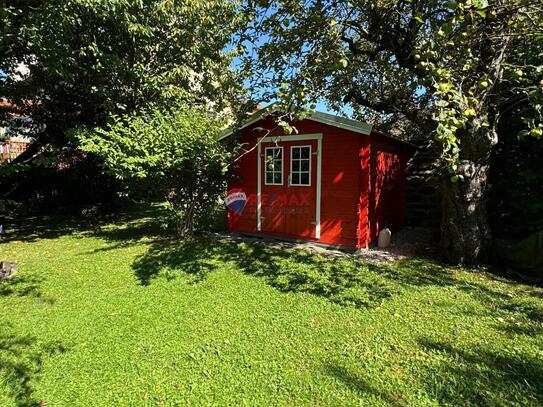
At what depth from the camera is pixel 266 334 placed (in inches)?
136

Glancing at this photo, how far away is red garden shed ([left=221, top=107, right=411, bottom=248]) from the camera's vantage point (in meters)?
6.60

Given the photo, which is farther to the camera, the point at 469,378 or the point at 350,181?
the point at 350,181

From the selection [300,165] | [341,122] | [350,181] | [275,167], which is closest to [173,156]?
[275,167]

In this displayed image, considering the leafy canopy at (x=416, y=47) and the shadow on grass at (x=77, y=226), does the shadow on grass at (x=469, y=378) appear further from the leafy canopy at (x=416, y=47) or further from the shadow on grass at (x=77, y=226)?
the shadow on grass at (x=77, y=226)

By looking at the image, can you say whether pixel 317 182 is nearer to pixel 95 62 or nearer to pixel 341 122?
pixel 341 122

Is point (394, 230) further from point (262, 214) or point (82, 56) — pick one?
point (82, 56)

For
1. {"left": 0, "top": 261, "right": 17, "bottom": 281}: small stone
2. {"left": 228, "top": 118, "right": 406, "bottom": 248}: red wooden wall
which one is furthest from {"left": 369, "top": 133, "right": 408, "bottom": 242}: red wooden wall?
{"left": 0, "top": 261, "right": 17, "bottom": 281}: small stone

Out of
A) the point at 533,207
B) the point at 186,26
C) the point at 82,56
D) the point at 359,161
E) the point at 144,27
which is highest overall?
the point at 186,26

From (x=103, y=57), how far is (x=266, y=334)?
7053mm

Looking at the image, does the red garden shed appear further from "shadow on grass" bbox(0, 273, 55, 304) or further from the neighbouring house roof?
"shadow on grass" bbox(0, 273, 55, 304)

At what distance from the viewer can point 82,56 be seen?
23.3 feet

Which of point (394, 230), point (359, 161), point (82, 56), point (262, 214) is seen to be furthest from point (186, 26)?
point (394, 230)

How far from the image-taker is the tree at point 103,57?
618 cm

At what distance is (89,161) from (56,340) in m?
9.03
